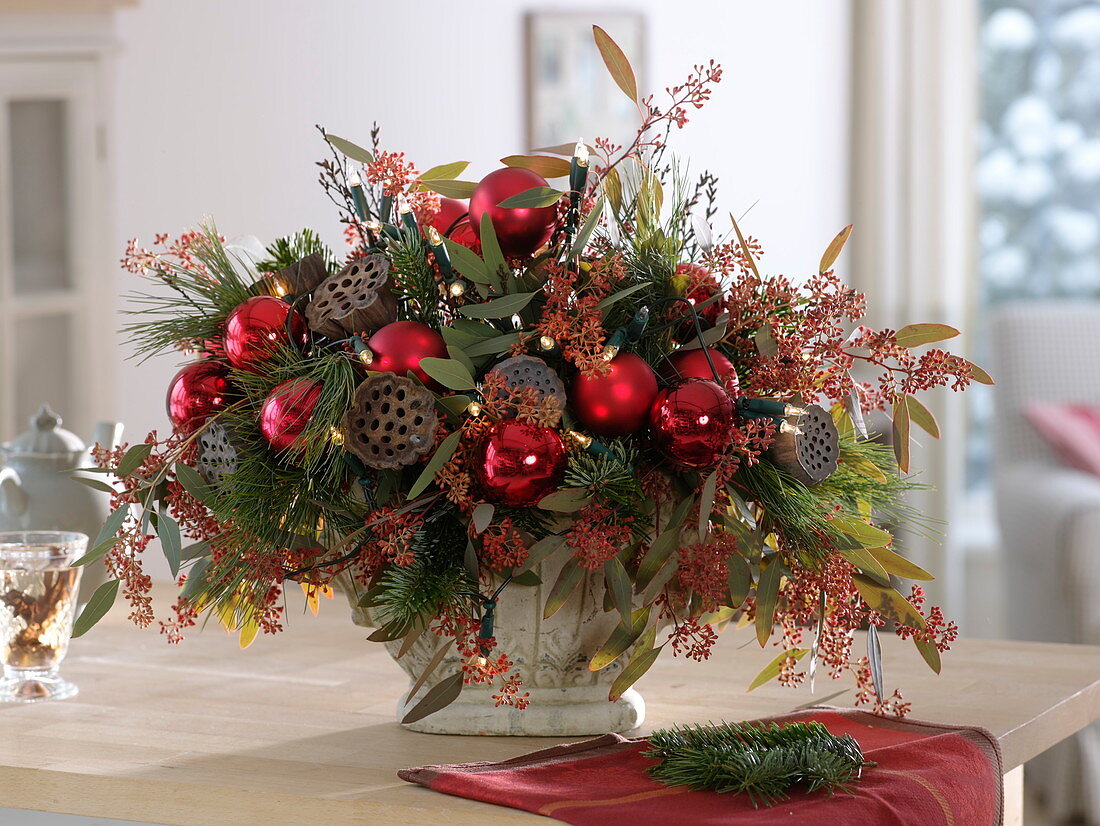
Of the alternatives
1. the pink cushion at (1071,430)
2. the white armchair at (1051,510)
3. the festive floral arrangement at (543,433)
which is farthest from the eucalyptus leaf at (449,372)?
the pink cushion at (1071,430)

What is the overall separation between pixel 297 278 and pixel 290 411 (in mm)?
127

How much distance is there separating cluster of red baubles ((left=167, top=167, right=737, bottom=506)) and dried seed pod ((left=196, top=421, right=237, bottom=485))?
0.03 metres

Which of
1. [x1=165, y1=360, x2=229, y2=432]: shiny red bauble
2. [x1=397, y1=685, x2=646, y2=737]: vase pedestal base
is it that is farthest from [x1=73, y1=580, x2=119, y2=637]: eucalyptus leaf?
[x1=397, y1=685, x2=646, y2=737]: vase pedestal base

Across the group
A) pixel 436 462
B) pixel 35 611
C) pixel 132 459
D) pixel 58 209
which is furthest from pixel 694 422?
pixel 58 209

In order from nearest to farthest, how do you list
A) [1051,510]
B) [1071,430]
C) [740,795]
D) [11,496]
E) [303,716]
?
[740,795], [303,716], [11,496], [1051,510], [1071,430]

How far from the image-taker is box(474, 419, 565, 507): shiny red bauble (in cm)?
80

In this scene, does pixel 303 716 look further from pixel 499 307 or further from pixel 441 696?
pixel 499 307

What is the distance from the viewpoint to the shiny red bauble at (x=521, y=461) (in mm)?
800

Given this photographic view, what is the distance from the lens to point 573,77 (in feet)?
11.9

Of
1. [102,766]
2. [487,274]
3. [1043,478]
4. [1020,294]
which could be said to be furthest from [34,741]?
[1020,294]

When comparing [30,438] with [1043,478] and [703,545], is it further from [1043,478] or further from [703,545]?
[1043,478]

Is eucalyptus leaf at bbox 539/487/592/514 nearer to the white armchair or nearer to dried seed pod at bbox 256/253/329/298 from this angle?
dried seed pod at bbox 256/253/329/298

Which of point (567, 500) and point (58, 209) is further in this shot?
point (58, 209)

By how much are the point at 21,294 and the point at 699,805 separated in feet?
10.5
